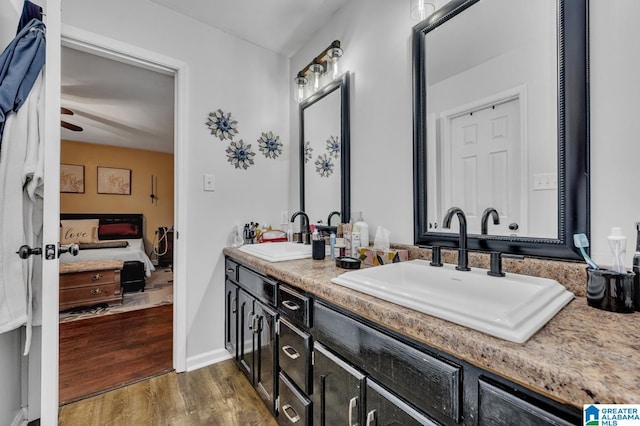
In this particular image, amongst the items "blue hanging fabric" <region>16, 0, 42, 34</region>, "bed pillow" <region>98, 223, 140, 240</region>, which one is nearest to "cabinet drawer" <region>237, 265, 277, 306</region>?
"blue hanging fabric" <region>16, 0, 42, 34</region>

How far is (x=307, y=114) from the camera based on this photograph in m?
2.22

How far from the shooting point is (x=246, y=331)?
169cm

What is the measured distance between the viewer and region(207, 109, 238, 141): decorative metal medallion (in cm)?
207

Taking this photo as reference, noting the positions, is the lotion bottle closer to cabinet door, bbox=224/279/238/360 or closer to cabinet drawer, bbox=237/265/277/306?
cabinet drawer, bbox=237/265/277/306

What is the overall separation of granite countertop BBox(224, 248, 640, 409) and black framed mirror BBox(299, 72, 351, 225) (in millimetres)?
1163

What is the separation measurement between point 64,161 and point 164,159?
1.62 metres

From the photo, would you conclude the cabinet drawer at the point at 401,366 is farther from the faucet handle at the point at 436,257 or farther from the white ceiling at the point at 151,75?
the white ceiling at the point at 151,75

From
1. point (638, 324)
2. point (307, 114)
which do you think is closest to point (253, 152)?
point (307, 114)

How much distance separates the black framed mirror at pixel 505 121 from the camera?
2.93ft

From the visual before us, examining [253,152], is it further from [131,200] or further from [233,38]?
Result: [131,200]

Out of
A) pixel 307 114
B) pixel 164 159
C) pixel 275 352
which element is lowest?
pixel 275 352

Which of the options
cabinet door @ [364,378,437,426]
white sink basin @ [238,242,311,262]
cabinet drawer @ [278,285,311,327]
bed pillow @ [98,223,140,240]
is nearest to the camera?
cabinet door @ [364,378,437,426]

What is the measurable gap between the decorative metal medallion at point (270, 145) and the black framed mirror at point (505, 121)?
4.35 feet

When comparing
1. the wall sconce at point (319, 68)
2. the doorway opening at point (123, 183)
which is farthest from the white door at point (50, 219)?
the wall sconce at point (319, 68)
